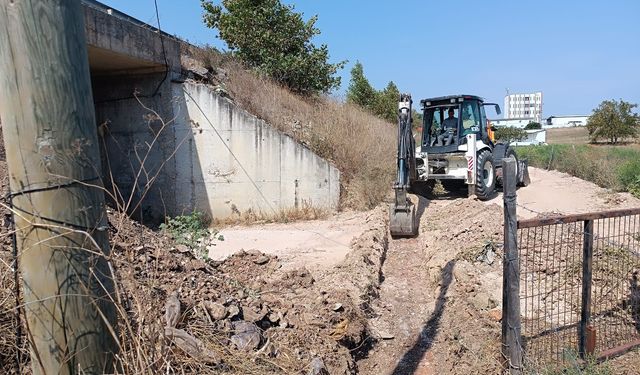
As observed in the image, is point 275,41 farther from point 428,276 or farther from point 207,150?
point 428,276

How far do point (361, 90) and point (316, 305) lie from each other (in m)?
24.4

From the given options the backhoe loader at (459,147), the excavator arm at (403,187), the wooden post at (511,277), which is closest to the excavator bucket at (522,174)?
the backhoe loader at (459,147)

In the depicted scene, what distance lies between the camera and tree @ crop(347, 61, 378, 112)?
28.0 meters

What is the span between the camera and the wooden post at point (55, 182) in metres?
1.58

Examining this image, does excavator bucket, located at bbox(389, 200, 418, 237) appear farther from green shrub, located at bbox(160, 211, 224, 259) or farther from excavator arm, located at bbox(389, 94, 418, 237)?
green shrub, located at bbox(160, 211, 224, 259)

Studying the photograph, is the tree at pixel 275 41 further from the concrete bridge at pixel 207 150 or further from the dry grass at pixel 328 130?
the concrete bridge at pixel 207 150

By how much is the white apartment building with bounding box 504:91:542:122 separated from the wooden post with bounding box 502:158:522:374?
147796 mm

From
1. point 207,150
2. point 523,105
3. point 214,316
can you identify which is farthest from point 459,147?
point 523,105

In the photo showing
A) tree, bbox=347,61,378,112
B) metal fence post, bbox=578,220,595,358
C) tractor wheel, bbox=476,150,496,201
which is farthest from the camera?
tree, bbox=347,61,378,112

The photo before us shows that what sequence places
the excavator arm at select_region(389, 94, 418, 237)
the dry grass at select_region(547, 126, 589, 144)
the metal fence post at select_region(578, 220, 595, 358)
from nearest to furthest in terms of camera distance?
the metal fence post at select_region(578, 220, 595, 358) → the excavator arm at select_region(389, 94, 418, 237) → the dry grass at select_region(547, 126, 589, 144)

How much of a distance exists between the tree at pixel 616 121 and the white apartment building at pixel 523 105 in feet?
328

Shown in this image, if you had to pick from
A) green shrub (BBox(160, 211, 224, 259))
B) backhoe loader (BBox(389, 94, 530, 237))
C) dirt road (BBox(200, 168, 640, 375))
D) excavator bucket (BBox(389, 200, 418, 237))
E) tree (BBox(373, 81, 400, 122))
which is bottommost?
dirt road (BBox(200, 168, 640, 375))

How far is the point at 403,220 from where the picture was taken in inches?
379

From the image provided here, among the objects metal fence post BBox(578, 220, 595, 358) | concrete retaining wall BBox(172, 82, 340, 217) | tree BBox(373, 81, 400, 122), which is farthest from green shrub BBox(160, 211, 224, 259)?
tree BBox(373, 81, 400, 122)
